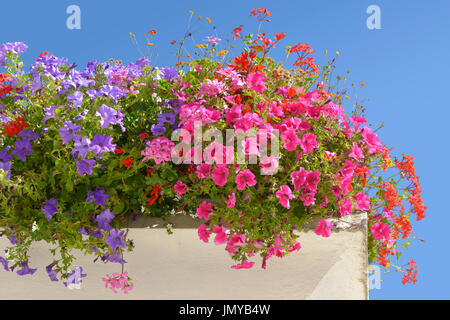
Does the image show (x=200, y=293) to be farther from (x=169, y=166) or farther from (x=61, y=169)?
(x=61, y=169)

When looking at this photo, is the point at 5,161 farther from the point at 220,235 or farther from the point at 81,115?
the point at 220,235

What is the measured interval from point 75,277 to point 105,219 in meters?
0.47

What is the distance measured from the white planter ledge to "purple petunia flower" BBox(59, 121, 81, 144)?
687 mm

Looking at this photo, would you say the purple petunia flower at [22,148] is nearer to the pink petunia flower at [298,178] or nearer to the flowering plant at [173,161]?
the flowering plant at [173,161]

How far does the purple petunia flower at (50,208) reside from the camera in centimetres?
280

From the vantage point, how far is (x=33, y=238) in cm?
286

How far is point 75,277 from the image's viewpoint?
2996mm

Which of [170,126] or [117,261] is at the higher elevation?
[170,126]

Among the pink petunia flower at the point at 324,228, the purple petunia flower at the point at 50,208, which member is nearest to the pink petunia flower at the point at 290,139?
the pink petunia flower at the point at 324,228

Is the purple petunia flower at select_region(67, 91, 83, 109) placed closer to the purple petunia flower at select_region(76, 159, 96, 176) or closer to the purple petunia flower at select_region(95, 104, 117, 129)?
the purple petunia flower at select_region(95, 104, 117, 129)

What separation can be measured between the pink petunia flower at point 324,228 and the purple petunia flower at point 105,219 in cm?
117

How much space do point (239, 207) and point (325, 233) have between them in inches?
19.6

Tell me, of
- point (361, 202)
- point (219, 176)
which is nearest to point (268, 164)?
point (219, 176)
